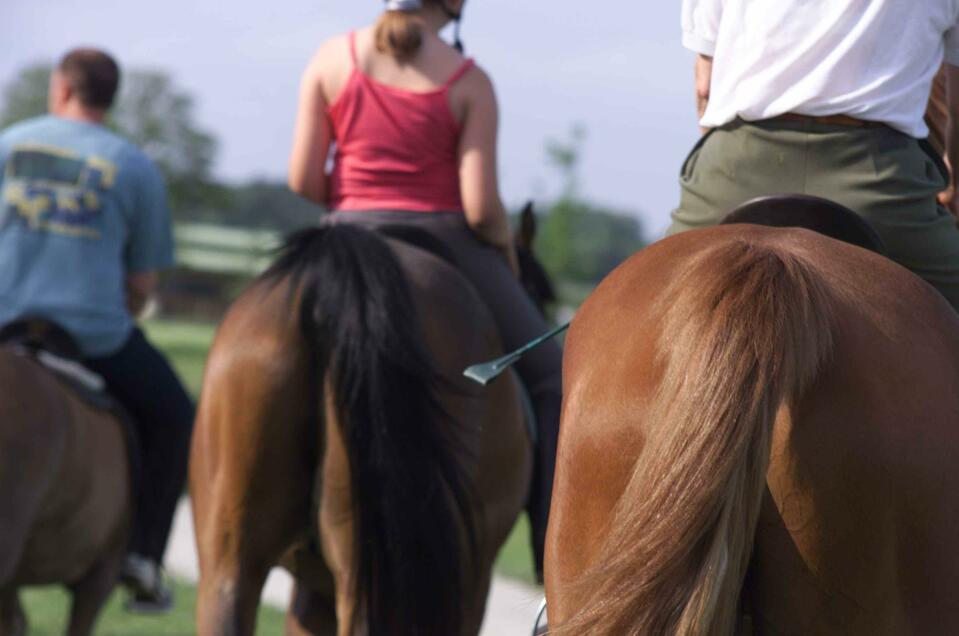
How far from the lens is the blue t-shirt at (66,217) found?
6.24 m

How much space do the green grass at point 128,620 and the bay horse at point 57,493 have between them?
7.57 ft

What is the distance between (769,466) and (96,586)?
4978 mm

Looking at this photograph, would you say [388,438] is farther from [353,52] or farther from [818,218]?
[818,218]

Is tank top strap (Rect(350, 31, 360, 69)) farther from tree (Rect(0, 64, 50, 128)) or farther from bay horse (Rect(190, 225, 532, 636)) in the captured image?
tree (Rect(0, 64, 50, 128))

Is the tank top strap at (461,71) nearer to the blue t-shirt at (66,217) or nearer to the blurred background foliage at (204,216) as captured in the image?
the blue t-shirt at (66,217)

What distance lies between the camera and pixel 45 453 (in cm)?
579

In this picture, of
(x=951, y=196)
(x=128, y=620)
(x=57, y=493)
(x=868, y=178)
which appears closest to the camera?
(x=868, y=178)

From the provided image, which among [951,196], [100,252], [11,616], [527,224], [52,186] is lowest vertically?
[11,616]

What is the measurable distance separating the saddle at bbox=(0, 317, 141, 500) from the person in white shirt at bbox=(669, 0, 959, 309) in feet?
12.4

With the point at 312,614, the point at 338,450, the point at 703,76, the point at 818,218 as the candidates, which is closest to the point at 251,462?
the point at 338,450

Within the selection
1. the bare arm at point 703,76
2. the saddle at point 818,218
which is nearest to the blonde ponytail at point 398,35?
the bare arm at point 703,76

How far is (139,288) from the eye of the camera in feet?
22.1

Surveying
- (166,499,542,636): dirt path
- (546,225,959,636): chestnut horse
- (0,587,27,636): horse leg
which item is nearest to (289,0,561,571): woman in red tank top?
(546,225,959,636): chestnut horse

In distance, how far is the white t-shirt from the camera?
3.00 metres
